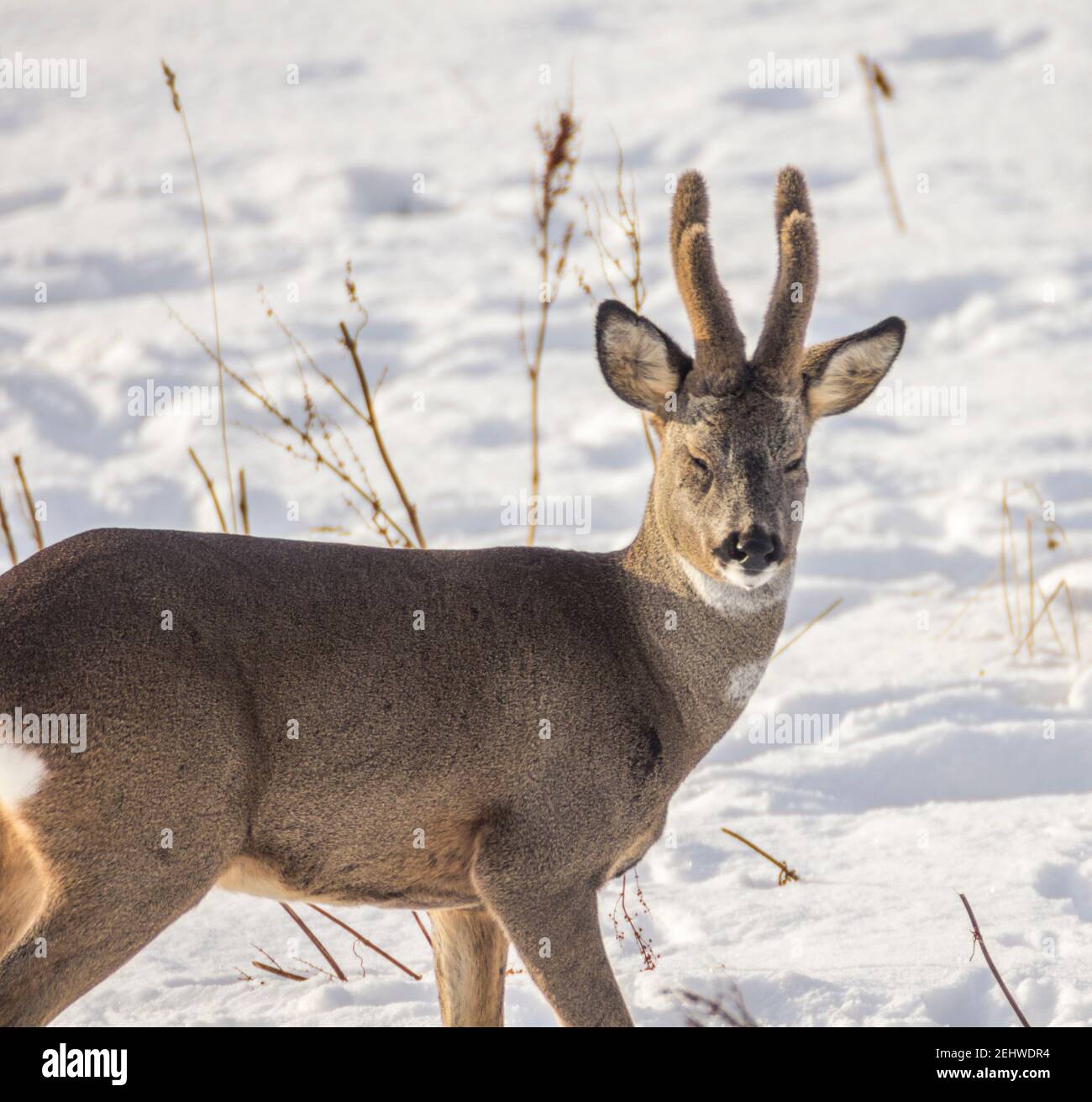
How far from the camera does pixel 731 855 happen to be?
591 centimetres

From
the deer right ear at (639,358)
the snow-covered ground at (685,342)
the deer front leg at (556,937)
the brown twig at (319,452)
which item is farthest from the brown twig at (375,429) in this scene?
the deer front leg at (556,937)

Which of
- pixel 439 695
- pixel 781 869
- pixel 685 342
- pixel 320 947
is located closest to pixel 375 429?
pixel 320 947

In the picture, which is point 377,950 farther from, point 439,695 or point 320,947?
point 439,695

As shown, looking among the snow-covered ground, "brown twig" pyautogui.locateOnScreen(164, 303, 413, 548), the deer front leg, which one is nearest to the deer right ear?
"brown twig" pyautogui.locateOnScreen(164, 303, 413, 548)

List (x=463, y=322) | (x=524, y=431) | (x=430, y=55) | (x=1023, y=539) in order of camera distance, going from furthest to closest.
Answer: (x=430, y=55), (x=463, y=322), (x=524, y=431), (x=1023, y=539)

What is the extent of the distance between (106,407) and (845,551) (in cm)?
489

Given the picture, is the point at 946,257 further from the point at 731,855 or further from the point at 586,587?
the point at 586,587

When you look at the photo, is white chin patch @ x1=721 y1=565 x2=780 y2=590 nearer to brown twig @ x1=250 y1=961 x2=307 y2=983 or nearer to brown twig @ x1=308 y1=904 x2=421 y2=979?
brown twig @ x1=308 y1=904 x2=421 y2=979

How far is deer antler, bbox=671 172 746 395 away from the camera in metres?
4.41

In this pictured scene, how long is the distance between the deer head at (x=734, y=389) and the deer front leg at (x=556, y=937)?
919 millimetres

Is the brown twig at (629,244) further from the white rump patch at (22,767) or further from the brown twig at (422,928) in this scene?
the white rump patch at (22,767)

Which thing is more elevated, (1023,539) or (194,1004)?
(1023,539)

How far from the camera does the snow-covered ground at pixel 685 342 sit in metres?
5.24

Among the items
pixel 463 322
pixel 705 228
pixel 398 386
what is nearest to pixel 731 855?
pixel 705 228
